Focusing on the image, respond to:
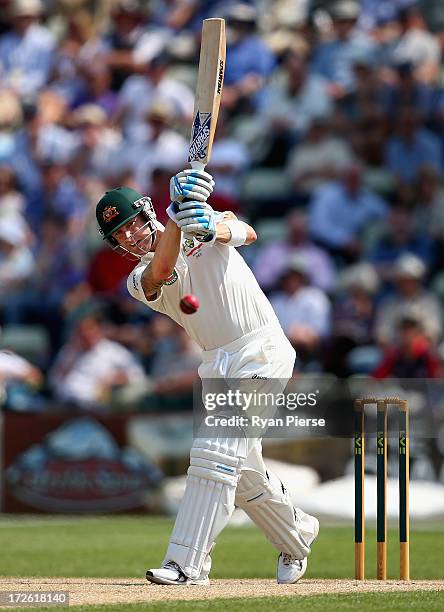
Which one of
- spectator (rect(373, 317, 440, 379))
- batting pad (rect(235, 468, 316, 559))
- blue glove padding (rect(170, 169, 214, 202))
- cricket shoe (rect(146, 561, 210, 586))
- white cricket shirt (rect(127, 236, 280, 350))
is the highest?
spectator (rect(373, 317, 440, 379))

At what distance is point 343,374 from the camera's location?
11.2 metres

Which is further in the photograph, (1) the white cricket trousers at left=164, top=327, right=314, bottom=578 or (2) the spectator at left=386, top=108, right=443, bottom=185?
(2) the spectator at left=386, top=108, right=443, bottom=185

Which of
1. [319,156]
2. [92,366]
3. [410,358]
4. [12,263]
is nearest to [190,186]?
[410,358]

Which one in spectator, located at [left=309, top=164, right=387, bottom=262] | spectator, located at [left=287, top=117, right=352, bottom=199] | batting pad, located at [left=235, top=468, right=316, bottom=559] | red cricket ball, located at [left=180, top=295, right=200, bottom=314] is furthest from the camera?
spectator, located at [left=287, top=117, right=352, bottom=199]

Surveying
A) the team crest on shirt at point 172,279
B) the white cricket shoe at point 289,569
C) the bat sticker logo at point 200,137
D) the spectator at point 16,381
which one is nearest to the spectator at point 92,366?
the spectator at point 16,381

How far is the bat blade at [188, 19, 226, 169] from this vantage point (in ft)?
19.7

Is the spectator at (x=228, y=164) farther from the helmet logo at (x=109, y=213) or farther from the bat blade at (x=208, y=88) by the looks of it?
the bat blade at (x=208, y=88)

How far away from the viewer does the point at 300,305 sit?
1201 cm

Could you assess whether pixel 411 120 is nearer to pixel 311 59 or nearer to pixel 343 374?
pixel 311 59

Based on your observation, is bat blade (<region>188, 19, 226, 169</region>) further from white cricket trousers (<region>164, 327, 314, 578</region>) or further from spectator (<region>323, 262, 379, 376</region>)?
spectator (<region>323, 262, 379, 376</region>)

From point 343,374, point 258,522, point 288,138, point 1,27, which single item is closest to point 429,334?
point 343,374

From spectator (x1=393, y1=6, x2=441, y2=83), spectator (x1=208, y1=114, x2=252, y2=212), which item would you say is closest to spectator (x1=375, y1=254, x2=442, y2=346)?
spectator (x1=208, y1=114, x2=252, y2=212)

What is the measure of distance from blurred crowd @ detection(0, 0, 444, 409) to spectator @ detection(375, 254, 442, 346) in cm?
2

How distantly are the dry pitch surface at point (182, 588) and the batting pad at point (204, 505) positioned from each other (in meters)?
0.16
